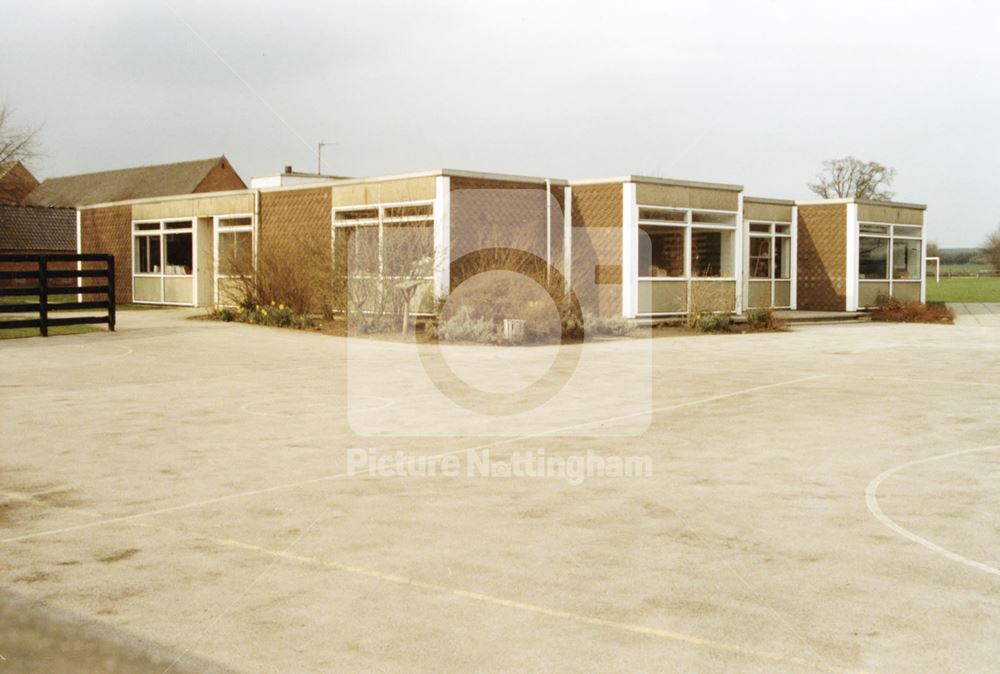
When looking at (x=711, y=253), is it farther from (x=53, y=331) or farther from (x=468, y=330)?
(x=53, y=331)

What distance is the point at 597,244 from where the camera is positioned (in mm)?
24188

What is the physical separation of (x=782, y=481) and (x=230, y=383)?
7.90 metres

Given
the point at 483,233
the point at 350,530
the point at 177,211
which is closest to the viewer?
the point at 350,530

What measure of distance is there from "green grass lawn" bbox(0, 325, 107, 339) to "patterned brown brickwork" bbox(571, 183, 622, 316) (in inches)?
433

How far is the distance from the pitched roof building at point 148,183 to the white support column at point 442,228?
34828 millimetres

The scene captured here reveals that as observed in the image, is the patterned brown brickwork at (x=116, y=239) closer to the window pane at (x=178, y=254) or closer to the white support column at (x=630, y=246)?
the window pane at (x=178, y=254)

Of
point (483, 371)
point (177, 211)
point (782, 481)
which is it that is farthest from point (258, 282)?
point (782, 481)

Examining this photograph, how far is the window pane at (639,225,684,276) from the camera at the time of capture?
78.2 feet

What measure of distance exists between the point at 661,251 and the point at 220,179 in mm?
37338

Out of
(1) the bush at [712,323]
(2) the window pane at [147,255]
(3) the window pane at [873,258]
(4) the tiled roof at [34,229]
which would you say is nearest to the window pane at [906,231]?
(3) the window pane at [873,258]

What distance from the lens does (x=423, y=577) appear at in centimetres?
484

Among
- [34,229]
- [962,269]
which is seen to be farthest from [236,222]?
[962,269]

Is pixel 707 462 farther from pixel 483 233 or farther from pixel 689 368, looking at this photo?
pixel 483 233

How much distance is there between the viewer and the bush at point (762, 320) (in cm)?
2334
